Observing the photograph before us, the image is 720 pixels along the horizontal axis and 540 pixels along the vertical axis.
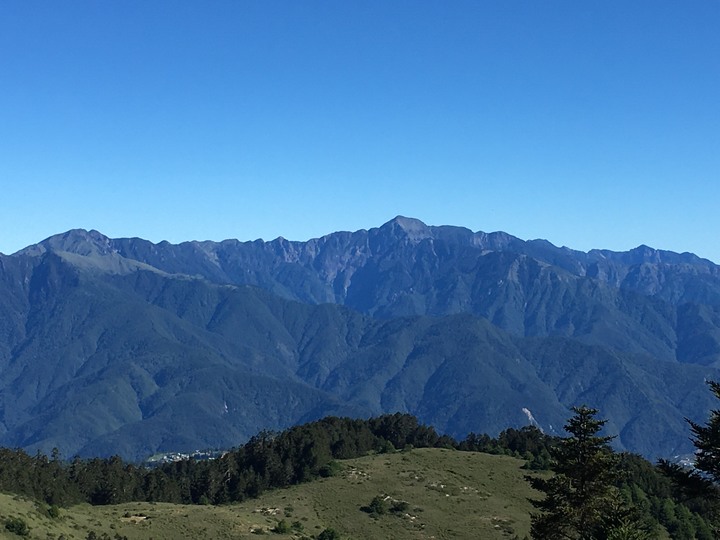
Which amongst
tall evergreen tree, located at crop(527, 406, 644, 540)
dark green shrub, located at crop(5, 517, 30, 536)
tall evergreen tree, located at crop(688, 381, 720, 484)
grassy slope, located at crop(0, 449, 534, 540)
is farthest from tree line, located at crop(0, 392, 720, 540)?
dark green shrub, located at crop(5, 517, 30, 536)

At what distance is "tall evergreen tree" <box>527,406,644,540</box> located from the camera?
5141cm

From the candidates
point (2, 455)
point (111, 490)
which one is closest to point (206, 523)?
point (111, 490)

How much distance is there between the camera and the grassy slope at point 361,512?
10512 centimetres

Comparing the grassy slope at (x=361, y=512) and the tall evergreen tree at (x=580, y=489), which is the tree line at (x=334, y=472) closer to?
the tall evergreen tree at (x=580, y=489)

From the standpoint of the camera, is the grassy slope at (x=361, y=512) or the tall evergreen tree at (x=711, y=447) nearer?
the tall evergreen tree at (x=711, y=447)

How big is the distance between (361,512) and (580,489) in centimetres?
7996

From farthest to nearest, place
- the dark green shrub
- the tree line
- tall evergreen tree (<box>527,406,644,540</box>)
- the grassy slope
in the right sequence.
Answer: the grassy slope < the dark green shrub < the tree line < tall evergreen tree (<box>527,406,644,540</box>)

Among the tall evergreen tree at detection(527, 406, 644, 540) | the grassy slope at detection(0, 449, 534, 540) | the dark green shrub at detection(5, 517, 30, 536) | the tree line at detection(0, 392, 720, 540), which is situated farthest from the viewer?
the grassy slope at detection(0, 449, 534, 540)

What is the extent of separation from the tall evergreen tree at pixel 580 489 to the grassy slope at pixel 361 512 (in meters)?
60.0

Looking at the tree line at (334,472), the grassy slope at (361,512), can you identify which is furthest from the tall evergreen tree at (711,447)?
the grassy slope at (361,512)

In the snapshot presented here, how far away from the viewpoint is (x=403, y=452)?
16525 cm

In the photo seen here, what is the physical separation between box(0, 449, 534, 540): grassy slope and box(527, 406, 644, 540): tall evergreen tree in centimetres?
6001

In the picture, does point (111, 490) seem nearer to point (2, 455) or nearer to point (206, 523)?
point (2, 455)

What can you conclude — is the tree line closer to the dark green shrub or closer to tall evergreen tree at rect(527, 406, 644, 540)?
tall evergreen tree at rect(527, 406, 644, 540)
